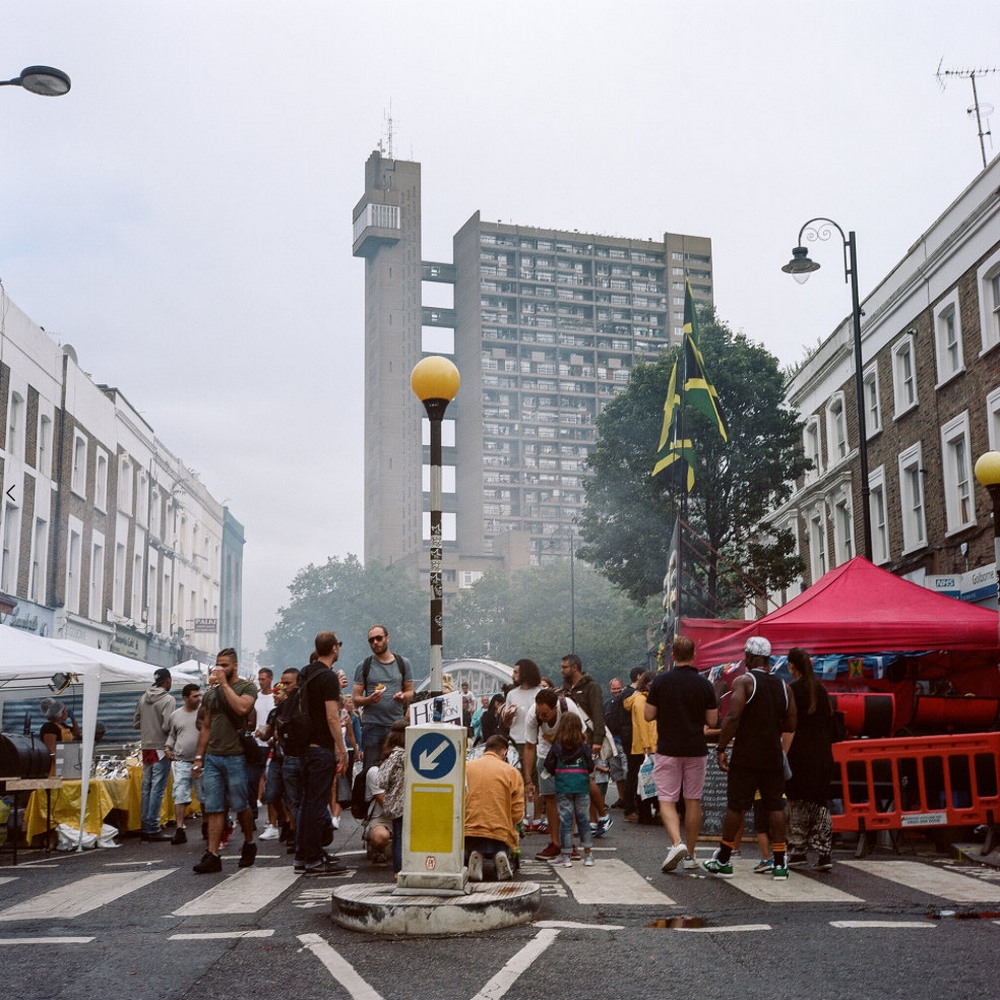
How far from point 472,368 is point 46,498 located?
118012 mm

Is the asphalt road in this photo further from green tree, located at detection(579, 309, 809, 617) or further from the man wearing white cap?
green tree, located at detection(579, 309, 809, 617)

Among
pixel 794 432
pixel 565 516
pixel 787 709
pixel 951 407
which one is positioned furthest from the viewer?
pixel 565 516

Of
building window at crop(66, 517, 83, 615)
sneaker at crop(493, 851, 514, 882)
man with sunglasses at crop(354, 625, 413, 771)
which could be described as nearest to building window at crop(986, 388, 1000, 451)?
man with sunglasses at crop(354, 625, 413, 771)

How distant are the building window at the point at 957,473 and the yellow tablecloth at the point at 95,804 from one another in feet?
55.5

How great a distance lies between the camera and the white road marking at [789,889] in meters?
8.32

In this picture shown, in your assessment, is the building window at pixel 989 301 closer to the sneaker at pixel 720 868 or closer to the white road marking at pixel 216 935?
the sneaker at pixel 720 868

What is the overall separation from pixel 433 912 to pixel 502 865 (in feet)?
5.69

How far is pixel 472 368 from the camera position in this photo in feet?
490

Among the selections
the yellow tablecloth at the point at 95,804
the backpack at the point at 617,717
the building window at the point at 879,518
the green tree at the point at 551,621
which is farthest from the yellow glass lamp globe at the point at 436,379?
the green tree at the point at 551,621

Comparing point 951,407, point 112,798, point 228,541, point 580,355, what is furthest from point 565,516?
point 112,798

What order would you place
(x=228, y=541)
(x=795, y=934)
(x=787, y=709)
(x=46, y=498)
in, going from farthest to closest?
(x=228, y=541) → (x=46, y=498) → (x=787, y=709) → (x=795, y=934)

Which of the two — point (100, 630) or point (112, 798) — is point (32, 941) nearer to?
point (112, 798)

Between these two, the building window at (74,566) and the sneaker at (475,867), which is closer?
the sneaker at (475,867)

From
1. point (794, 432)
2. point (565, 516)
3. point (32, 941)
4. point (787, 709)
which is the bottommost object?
point (32, 941)
